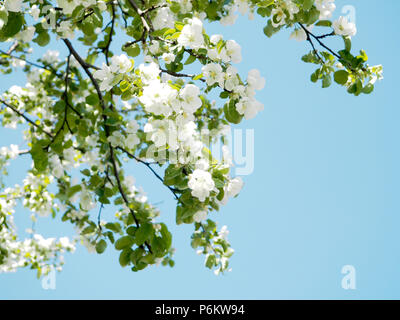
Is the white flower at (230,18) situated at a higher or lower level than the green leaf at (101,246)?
higher

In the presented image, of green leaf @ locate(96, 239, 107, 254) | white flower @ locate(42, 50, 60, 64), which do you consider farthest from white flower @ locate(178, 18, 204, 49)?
white flower @ locate(42, 50, 60, 64)

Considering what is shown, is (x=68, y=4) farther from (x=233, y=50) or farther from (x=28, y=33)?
(x=233, y=50)

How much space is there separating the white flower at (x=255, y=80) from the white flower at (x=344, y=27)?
590 millimetres

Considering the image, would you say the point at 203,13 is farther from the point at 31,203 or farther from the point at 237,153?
the point at 31,203

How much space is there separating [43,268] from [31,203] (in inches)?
35.2

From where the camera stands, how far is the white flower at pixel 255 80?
4.58 ft

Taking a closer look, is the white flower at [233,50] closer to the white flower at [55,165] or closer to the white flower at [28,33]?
the white flower at [28,33]

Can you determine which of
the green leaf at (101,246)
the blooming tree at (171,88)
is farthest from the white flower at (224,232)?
the green leaf at (101,246)

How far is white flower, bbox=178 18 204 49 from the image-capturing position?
135 centimetres

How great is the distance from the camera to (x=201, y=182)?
1360mm

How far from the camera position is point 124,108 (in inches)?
153

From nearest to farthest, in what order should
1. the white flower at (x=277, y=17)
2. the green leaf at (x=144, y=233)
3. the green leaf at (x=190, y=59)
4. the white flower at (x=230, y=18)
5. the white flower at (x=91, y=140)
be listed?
the green leaf at (x=190, y=59)
the white flower at (x=277, y=17)
the green leaf at (x=144, y=233)
the white flower at (x=230, y=18)
the white flower at (x=91, y=140)

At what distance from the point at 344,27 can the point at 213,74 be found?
0.75m

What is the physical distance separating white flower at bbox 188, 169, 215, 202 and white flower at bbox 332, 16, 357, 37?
3.19ft
